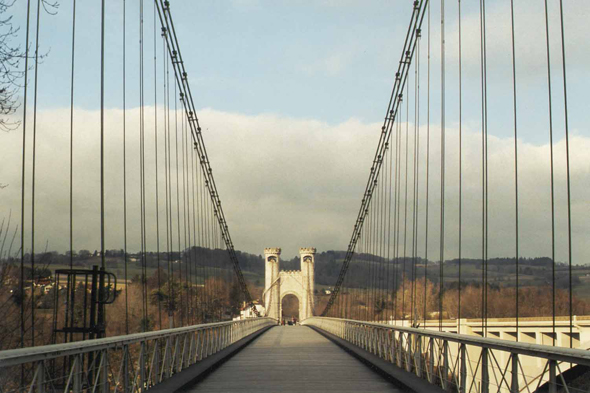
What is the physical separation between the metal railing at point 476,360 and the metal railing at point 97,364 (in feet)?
10.0

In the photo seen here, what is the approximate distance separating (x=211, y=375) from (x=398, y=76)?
53.9ft

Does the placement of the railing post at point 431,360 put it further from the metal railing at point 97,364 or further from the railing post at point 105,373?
the railing post at point 105,373

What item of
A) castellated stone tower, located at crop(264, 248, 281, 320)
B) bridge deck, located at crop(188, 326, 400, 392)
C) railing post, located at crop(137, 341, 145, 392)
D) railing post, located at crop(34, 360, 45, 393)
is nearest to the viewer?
railing post, located at crop(34, 360, 45, 393)

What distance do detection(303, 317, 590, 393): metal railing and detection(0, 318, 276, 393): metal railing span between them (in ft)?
10.0

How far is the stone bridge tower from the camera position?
9659cm

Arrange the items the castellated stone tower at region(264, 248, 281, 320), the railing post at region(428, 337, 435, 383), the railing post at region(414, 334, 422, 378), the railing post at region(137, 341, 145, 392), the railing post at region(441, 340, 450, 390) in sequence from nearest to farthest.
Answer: the railing post at region(137, 341, 145, 392), the railing post at region(441, 340, 450, 390), the railing post at region(428, 337, 435, 383), the railing post at region(414, 334, 422, 378), the castellated stone tower at region(264, 248, 281, 320)

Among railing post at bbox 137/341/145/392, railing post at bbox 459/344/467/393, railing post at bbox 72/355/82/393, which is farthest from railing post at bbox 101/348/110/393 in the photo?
railing post at bbox 459/344/467/393

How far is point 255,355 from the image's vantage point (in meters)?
16.5

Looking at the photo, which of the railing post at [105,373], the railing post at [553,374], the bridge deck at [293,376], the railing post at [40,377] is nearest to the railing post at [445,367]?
the bridge deck at [293,376]

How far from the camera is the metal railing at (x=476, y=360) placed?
5.08m

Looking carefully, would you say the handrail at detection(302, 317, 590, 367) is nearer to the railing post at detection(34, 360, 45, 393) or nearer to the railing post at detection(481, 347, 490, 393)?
the railing post at detection(481, 347, 490, 393)

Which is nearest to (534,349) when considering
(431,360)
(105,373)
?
(105,373)

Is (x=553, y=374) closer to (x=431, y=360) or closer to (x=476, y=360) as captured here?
(x=476, y=360)

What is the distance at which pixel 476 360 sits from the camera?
7.70 m
